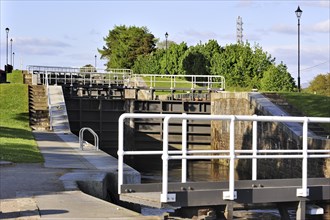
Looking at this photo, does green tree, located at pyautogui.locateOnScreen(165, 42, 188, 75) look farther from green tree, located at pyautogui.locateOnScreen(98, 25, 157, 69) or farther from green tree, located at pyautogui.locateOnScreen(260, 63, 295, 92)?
green tree, located at pyautogui.locateOnScreen(98, 25, 157, 69)

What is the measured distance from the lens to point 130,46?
10550 cm

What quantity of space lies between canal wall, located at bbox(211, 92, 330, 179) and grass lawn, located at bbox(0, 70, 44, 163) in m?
7.98

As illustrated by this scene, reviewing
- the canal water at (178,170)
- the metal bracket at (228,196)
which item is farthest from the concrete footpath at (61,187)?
the canal water at (178,170)

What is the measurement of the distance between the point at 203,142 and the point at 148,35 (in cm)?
7336

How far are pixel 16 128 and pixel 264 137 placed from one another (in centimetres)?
1065

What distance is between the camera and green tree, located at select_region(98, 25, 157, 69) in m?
104

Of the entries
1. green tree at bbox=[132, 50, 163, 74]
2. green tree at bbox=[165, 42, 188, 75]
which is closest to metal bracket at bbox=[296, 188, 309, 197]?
green tree at bbox=[165, 42, 188, 75]

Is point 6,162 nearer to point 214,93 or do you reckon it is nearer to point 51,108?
point 51,108

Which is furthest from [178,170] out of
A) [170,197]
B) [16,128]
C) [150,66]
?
[150,66]

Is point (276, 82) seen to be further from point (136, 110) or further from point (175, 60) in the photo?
point (175, 60)

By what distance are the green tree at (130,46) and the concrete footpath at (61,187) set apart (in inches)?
3282

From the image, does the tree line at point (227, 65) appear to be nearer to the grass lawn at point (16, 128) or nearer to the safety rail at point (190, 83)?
the safety rail at point (190, 83)

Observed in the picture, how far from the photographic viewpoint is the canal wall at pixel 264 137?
1934cm

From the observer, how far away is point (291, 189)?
8.92m
